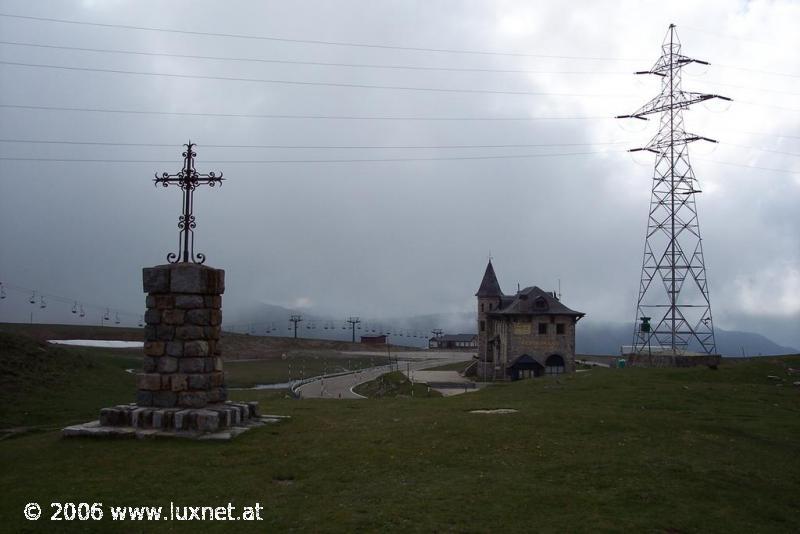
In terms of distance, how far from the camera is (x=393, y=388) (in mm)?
42719

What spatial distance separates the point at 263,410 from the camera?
22031 mm

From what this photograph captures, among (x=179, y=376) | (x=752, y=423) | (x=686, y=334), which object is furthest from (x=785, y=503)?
(x=686, y=334)

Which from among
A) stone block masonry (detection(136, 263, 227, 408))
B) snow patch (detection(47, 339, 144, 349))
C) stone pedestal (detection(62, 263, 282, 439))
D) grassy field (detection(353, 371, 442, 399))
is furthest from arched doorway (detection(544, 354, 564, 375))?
snow patch (detection(47, 339, 144, 349))

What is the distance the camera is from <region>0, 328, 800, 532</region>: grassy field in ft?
31.4

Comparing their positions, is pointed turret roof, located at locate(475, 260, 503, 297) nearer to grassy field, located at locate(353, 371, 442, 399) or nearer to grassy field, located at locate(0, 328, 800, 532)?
grassy field, located at locate(353, 371, 442, 399)

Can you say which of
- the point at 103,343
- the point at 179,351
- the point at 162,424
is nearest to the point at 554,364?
the point at 179,351

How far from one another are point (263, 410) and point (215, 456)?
8.79 metres

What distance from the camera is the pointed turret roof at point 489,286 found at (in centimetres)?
7106

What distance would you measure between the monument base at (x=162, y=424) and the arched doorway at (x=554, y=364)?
1822 inches

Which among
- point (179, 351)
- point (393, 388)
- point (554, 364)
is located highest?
point (179, 351)

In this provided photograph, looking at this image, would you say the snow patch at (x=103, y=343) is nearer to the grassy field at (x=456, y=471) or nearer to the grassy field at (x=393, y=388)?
the grassy field at (x=393, y=388)

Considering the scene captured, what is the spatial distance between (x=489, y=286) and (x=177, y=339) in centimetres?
5745

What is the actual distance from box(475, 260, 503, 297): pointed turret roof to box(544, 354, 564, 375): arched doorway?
552 inches

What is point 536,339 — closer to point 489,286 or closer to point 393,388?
point 489,286
